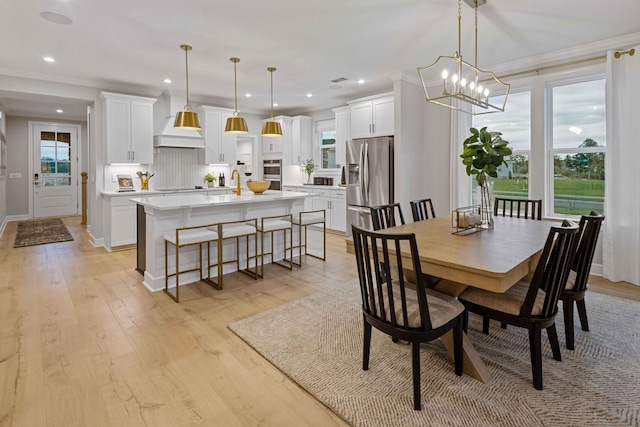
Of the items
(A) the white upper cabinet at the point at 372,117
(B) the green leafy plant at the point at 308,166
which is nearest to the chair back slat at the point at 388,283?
(A) the white upper cabinet at the point at 372,117

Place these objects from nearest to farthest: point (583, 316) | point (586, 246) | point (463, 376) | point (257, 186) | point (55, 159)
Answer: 1. point (463, 376)
2. point (586, 246)
3. point (583, 316)
4. point (257, 186)
5. point (55, 159)

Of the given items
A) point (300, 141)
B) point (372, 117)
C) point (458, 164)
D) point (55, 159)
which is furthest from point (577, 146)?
point (55, 159)

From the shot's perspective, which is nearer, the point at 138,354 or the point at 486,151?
the point at 138,354

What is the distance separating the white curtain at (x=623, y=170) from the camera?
11.9 feet

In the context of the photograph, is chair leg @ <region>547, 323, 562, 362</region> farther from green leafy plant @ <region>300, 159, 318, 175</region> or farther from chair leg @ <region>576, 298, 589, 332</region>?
green leafy plant @ <region>300, 159, 318, 175</region>

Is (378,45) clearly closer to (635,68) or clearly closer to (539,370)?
(635,68)

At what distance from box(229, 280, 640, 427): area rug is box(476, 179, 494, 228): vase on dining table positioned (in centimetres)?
80

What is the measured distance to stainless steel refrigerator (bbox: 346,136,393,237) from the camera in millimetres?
5469

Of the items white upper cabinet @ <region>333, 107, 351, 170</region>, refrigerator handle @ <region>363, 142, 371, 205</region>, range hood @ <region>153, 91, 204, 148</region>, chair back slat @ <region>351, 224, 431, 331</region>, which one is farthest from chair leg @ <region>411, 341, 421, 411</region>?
range hood @ <region>153, 91, 204, 148</region>

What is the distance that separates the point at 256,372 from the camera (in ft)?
7.18

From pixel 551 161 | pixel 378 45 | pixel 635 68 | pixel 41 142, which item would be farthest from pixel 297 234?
pixel 41 142

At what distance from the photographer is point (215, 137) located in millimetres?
6734

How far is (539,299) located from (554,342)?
42 cm

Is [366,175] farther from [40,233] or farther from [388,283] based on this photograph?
[40,233]
